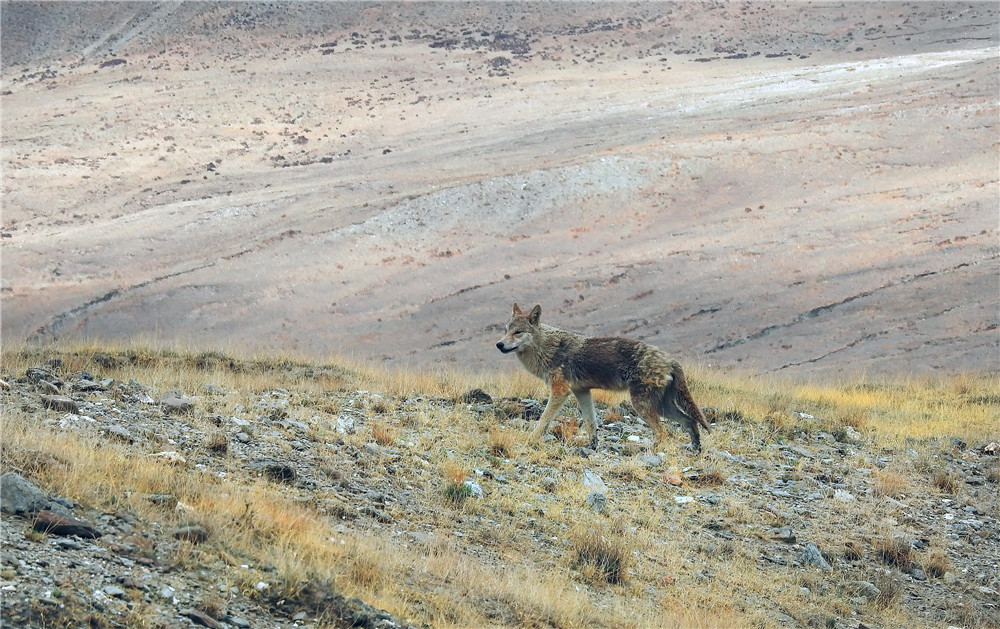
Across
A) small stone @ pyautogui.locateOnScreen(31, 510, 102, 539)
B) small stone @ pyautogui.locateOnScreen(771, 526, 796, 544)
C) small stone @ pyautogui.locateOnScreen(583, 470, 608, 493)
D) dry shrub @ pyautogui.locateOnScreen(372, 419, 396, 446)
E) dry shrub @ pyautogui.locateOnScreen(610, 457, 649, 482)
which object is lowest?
small stone @ pyautogui.locateOnScreen(771, 526, 796, 544)

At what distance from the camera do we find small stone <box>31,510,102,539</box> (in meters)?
7.40

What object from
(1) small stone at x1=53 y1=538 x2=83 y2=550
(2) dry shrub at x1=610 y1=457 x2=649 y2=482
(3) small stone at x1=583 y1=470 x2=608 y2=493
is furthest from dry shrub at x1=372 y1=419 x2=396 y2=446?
(1) small stone at x1=53 y1=538 x2=83 y2=550

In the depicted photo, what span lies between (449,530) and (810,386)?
41.2ft

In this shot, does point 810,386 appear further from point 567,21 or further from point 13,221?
point 567,21

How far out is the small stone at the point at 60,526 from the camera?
7.40 meters

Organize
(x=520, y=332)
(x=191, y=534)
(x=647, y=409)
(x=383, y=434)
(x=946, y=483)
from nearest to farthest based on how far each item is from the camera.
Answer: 1. (x=191, y=534)
2. (x=383, y=434)
3. (x=647, y=409)
4. (x=946, y=483)
5. (x=520, y=332)

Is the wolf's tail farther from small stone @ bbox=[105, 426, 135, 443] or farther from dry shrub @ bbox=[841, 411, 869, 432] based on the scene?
small stone @ bbox=[105, 426, 135, 443]

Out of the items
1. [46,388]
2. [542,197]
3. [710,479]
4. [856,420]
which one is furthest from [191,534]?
[542,197]

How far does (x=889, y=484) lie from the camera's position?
13469 millimetres

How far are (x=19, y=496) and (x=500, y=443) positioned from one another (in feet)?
20.6

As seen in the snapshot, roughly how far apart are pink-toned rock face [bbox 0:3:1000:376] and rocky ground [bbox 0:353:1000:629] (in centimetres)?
1103

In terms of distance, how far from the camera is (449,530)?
9969mm

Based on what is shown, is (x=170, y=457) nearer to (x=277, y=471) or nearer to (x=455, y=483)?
(x=277, y=471)

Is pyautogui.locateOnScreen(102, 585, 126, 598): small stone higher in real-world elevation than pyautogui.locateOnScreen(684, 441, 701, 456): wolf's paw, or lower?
higher
